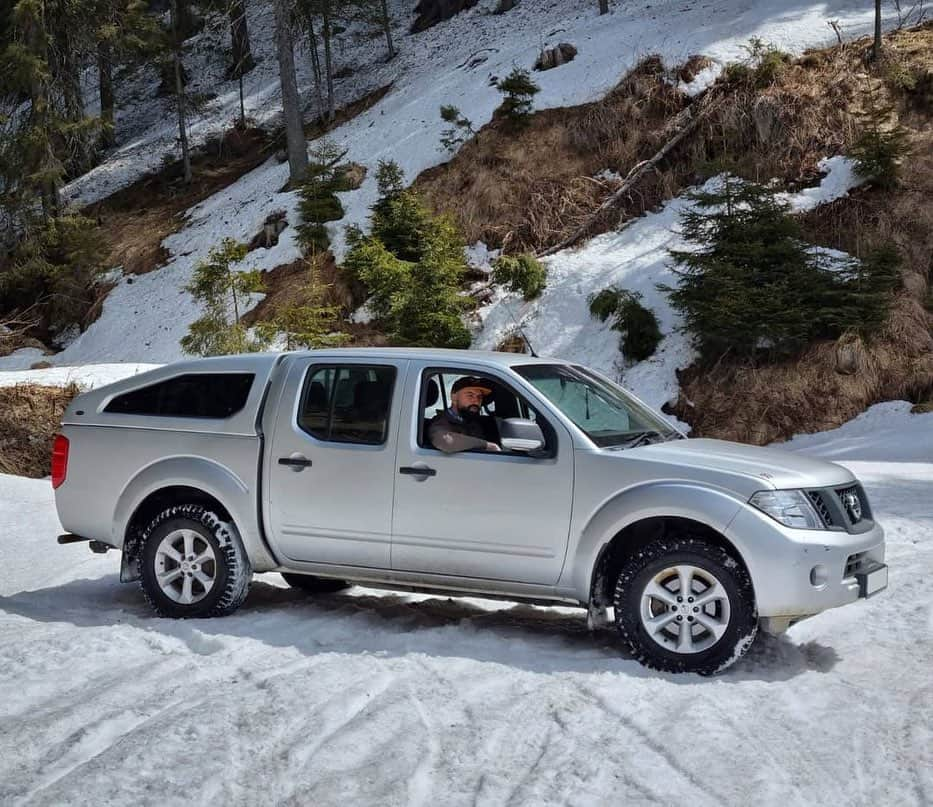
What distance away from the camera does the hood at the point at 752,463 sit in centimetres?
519

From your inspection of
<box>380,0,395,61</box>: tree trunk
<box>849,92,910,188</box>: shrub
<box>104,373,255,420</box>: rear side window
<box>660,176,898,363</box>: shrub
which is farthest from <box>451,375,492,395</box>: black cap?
<box>380,0,395,61</box>: tree trunk

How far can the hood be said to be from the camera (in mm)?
5189

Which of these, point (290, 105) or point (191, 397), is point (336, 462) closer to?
point (191, 397)

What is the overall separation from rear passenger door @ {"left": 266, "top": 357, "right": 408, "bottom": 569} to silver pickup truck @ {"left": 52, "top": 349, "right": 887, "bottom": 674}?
0.01m

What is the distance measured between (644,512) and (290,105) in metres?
25.3

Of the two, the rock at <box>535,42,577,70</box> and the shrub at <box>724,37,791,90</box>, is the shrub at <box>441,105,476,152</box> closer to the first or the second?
the rock at <box>535,42,577,70</box>

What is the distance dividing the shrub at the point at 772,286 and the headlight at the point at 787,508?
1044 cm

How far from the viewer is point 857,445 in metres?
13.6

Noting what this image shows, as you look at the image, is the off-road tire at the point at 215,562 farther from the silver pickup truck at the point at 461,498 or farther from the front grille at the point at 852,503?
the front grille at the point at 852,503

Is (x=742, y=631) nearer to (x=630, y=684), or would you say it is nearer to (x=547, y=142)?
(x=630, y=684)

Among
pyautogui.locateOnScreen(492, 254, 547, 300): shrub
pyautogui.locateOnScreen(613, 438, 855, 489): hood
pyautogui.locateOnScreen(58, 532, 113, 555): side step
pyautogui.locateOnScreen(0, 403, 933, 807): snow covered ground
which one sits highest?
pyautogui.locateOnScreen(492, 254, 547, 300): shrub

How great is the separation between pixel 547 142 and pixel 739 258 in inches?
366

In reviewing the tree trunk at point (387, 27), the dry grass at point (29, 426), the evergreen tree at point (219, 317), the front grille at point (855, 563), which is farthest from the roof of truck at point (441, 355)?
Answer: the tree trunk at point (387, 27)

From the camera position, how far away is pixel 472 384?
6141mm
